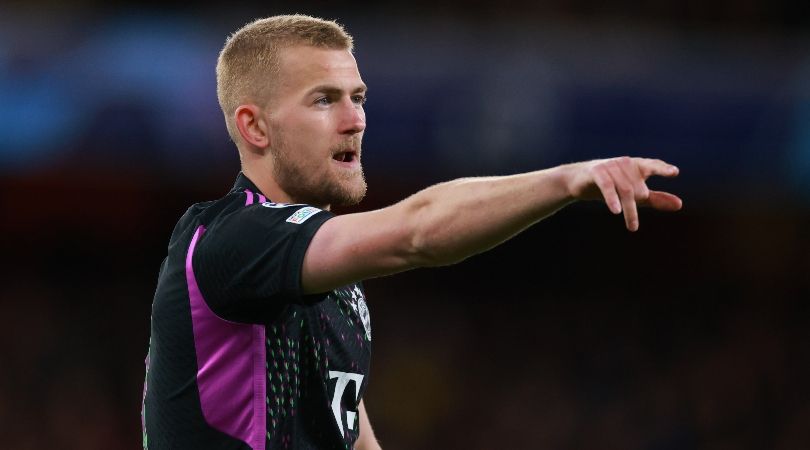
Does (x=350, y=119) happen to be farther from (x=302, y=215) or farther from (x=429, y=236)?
(x=429, y=236)

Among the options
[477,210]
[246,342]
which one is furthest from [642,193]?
[246,342]

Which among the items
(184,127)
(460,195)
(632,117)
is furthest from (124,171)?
(460,195)

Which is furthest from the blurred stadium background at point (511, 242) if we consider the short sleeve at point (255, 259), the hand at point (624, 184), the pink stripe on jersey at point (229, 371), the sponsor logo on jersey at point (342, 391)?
the hand at point (624, 184)

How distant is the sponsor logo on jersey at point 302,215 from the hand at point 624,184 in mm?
674

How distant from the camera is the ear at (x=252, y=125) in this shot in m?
3.29

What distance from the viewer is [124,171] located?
862cm

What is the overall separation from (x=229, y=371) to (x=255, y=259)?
0.42 meters

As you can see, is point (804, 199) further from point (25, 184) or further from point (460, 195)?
point (460, 195)

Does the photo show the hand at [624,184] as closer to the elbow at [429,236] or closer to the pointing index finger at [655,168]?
the pointing index finger at [655,168]

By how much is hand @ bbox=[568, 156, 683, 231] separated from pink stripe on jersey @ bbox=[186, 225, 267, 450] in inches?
39.9

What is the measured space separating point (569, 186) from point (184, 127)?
6.21 m

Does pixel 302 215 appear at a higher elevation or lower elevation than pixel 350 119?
lower

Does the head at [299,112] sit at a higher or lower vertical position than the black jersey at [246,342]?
higher

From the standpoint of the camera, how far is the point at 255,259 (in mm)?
2715
